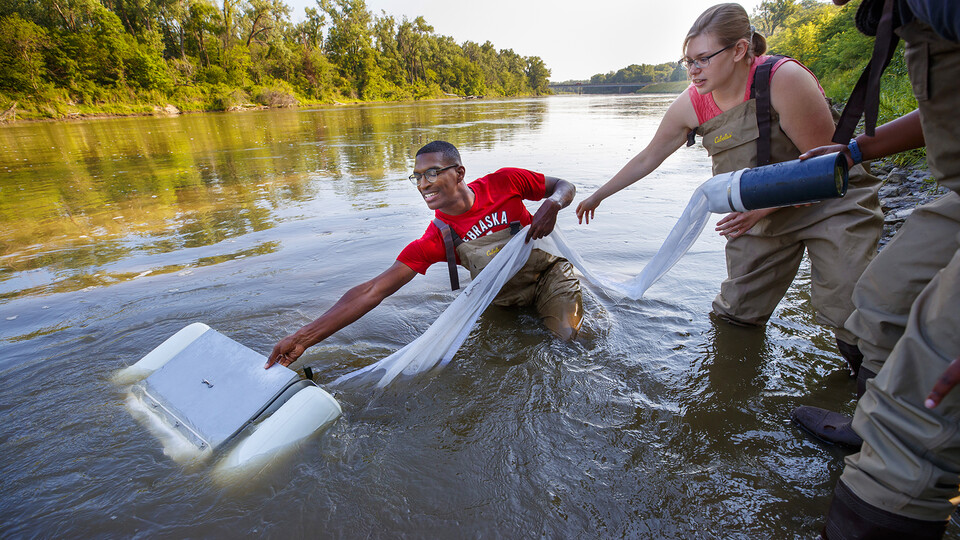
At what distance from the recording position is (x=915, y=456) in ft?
3.78

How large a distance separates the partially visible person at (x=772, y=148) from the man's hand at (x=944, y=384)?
137 centimetres

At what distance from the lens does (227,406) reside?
84.9 inches

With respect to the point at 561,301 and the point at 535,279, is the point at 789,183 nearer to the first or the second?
the point at 561,301

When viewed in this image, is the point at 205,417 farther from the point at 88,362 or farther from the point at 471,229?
the point at 471,229

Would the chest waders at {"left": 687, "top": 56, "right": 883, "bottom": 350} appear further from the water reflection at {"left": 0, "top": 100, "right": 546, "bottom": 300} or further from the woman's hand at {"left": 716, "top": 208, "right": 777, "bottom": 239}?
the water reflection at {"left": 0, "top": 100, "right": 546, "bottom": 300}

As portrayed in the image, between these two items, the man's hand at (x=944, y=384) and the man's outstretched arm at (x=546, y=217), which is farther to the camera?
the man's outstretched arm at (x=546, y=217)

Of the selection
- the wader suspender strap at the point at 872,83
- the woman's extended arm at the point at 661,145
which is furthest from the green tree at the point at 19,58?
the wader suspender strap at the point at 872,83

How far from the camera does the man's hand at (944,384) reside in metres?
1.03

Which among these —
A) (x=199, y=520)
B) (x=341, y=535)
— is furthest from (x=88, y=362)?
(x=341, y=535)

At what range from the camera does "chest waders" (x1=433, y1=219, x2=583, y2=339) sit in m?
3.10

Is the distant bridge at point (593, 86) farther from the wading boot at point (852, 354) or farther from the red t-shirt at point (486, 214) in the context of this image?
the wading boot at point (852, 354)

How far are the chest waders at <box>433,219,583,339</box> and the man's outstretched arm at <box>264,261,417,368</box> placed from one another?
39 centimetres

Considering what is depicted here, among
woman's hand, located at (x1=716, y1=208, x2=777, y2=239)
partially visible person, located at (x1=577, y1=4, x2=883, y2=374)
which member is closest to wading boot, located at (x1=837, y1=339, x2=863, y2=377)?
partially visible person, located at (x1=577, y1=4, x2=883, y2=374)

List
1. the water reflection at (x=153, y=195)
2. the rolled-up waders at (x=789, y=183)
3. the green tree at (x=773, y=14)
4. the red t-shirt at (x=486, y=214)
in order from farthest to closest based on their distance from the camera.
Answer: the green tree at (x=773, y=14), the water reflection at (x=153, y=195), the red t-shirt at (x=486, y=214), the rolled-up waders at (x=789, y=183)
